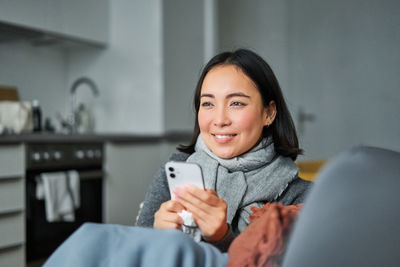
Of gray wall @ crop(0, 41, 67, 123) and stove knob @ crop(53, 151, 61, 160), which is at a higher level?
gray wall @ crop(0, 41, 67, 123)

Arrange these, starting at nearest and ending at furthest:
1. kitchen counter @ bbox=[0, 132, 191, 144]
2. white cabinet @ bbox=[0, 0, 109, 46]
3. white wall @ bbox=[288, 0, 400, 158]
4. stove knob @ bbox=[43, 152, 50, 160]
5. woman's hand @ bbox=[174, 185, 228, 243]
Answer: woman's hand @ bbox=[174, 185, 228, 243] → kitchen counter @ bbox=[0, 132, 191, 144] → stove knob @ bbox=[43, 152, 50, 160] → white cabinet @ bbox=[0, 0, 109, 46] → white wall @ bbox=[288, 0, 400, 158]

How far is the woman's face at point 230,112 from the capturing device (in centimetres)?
102

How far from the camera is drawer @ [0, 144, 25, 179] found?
87.6 inches

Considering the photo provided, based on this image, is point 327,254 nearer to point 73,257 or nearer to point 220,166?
point 73,257

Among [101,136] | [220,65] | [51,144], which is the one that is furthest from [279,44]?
[220,65]

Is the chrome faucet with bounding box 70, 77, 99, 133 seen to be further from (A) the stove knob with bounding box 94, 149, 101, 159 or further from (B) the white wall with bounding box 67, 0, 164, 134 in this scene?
(A) the stove knob with bounding box 94, 149, 101, 159

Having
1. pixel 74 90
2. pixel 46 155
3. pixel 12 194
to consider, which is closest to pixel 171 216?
pixel 12 194

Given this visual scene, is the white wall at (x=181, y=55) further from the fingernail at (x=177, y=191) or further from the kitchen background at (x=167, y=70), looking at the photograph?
the fingernail at (x=177, y=191)

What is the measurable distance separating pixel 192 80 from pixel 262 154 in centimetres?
265

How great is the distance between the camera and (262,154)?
108 cm

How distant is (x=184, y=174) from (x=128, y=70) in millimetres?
2700

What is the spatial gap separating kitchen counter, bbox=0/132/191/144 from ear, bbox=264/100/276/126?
5.37 ft

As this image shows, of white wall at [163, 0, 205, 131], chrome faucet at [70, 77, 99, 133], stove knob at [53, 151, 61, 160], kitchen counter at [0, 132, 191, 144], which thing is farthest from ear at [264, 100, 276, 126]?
chrome faucet at [70, 77, 99, 133]

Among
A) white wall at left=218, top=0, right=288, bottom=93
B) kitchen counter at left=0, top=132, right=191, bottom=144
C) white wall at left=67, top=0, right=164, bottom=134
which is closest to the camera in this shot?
kitchen counter at left=0, top=132, right=191, bottom=144
